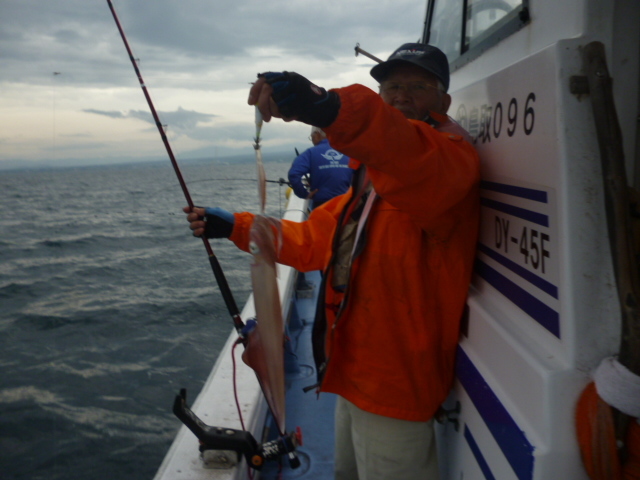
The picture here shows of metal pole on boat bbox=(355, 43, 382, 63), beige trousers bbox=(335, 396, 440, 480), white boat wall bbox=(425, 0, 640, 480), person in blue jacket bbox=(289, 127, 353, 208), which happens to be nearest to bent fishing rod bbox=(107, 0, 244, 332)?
beige trousers bbox=(335, 396, 440, 480)

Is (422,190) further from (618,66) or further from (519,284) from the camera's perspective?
(618,66)

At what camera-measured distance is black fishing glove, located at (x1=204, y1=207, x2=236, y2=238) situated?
222 cm

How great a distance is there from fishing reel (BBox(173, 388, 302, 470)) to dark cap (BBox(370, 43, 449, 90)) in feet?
6.08

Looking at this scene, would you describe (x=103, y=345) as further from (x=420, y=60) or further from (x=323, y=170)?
(x=420, y=60)

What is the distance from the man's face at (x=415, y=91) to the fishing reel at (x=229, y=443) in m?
1.71

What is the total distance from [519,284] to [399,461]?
3.31 feet

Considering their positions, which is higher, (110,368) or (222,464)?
(222,464)

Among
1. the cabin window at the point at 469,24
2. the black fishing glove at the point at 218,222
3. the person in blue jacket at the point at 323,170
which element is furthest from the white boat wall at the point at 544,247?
the person in blue jacket at the point at 323,170

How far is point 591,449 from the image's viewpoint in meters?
1.06

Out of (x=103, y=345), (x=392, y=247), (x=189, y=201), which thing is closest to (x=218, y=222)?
(x=189, y=201)

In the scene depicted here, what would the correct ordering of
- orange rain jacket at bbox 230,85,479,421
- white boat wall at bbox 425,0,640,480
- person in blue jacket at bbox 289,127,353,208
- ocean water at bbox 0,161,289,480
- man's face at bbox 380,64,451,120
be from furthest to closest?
1. person in blue jacket at bbox 289,127,353,208
2. ocean water at bbox 0,161,289,480
3. man's face at bbox 380,64,451,120
4. orange rain jacket at bbox 230,85,479,421
5. white boat wall at bbox 425,0,640,480

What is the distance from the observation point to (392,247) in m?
1.80

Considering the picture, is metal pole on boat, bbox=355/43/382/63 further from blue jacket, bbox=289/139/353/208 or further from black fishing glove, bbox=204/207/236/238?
blue jacket, bbox=289/139/353/208

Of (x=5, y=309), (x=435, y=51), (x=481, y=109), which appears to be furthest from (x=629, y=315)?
(x=5, y=309)
